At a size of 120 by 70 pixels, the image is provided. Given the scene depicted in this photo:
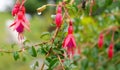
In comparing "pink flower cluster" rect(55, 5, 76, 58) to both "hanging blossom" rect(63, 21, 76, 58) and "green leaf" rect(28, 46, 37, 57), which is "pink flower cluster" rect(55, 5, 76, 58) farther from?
"green leaf" rect(28, 46, 37, 57)

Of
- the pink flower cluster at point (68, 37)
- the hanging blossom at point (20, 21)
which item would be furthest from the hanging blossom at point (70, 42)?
the hanging blossom at point (20, 21)

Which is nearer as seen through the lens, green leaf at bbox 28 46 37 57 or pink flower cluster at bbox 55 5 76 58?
pink flower cluster at bbox 55 5 76 58

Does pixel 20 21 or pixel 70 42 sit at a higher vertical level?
pixel 20 21

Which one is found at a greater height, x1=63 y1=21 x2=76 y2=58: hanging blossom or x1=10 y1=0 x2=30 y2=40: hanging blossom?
x1=10 y1=0 x2=30 y2=40: hanging blossom

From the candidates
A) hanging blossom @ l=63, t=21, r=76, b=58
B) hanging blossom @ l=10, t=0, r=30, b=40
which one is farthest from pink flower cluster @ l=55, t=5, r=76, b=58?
hanging blossom @ l=10, t=0, r=30, b=40

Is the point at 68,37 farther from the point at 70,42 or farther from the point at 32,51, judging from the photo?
the point at 32,51

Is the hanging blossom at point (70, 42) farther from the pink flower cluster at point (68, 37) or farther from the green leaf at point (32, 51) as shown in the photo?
the green leaf at point (32, 51)

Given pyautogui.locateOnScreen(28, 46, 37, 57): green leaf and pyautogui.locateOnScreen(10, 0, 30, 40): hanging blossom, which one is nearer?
pyautogui.locateOnScreen(10, 0, 30, 40): hanging blossom

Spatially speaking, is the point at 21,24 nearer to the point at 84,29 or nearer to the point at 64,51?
the point at 64,51

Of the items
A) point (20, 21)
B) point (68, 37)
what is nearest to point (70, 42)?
point (68, 37)

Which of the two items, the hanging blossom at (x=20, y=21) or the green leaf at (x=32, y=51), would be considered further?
the green leaf at (x=32, y=51)

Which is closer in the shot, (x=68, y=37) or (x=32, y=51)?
(x=68, y=37)

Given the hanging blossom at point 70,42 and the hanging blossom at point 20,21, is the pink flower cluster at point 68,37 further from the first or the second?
the hanging blossom at point 20,21

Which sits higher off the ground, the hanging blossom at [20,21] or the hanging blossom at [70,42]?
the hanging blossom at [20,21]
